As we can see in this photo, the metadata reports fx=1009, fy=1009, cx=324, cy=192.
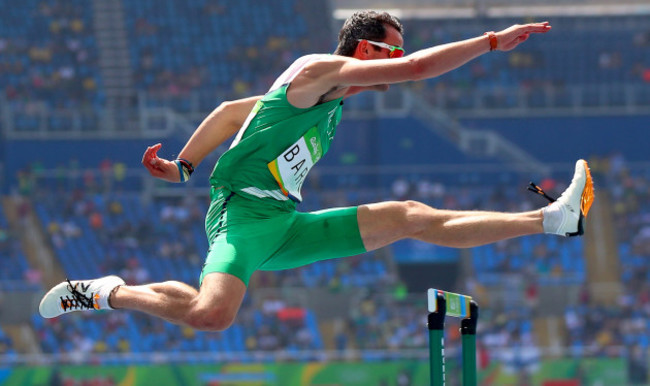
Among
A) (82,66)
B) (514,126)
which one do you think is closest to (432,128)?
(514,126)

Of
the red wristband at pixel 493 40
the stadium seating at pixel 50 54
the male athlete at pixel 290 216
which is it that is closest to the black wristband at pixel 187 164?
the male athlete at pixel 290 216

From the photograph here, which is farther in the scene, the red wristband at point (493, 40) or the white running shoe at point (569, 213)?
the white running shoe at point (569, 213)

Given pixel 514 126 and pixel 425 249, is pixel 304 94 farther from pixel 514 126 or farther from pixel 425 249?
pixel 514 126

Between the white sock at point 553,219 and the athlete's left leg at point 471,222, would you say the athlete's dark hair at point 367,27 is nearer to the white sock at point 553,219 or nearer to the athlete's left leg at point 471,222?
the athlete's left leg at point 471,222

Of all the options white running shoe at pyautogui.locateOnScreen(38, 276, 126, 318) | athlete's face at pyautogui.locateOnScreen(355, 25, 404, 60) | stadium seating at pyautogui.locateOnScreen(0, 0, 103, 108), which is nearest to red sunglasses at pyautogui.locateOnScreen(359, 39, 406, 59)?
athlete's face at pyautogui.locateOnScreen(355, 25, 404, 60)

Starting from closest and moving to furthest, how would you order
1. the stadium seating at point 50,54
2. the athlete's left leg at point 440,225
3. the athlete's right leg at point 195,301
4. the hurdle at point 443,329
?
the hurdle at point 443,329 < the athlete's right leg at point 195,301 < the athlete's left leg at point 440,225 < the stadium seating at point 50,54

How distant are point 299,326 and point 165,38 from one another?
8.92 meters

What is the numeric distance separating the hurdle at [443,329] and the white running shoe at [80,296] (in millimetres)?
1623

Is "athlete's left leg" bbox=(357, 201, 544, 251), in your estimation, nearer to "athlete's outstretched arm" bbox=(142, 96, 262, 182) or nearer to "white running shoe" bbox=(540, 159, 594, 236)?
"white running shoe" bbox=(540, 159, 594, 236)

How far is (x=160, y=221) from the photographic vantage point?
20.0 metres

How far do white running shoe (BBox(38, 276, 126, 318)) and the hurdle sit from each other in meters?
1.62

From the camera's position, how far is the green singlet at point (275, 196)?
5078mm

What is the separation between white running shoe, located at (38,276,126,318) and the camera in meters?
5.11

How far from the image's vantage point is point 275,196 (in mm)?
5223
